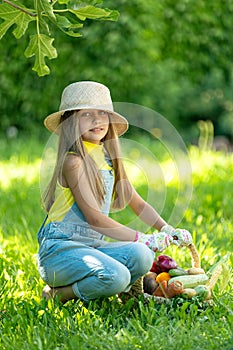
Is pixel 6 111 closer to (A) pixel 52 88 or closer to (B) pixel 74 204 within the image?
(A) pixel 52 88

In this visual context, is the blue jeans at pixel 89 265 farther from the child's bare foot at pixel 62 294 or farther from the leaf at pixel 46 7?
the leaf at pixel 46 7

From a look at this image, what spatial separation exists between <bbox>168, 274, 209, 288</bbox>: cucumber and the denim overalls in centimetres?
18

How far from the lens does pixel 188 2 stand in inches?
479

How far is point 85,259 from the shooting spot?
129 inches

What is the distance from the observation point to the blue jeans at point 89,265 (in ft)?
10.7

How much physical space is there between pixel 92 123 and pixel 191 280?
814 mm

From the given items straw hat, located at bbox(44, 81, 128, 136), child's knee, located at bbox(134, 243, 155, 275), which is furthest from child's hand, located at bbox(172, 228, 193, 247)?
straw hat, located at bbox(44, 81, 128, 136)

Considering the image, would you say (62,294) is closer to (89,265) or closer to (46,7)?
(89,265)

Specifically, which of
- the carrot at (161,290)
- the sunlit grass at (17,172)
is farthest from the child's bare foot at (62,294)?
the sunlit grass at (17,172)

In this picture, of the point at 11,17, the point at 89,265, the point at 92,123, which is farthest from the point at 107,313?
the point at 11,17

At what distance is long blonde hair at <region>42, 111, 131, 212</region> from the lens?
134 inches

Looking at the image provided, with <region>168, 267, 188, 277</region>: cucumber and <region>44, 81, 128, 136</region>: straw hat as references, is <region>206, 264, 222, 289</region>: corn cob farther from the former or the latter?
<region>44, 81, 128, 136</region>: straw hat

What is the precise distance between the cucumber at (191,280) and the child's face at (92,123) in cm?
71

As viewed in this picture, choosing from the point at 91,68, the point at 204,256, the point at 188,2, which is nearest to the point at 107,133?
the point at 204,256
